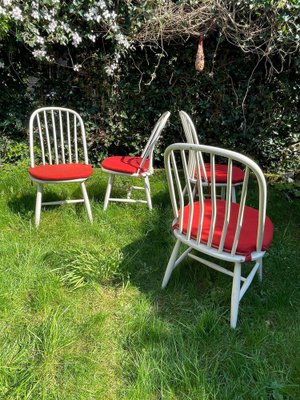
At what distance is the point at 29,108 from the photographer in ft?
12.6

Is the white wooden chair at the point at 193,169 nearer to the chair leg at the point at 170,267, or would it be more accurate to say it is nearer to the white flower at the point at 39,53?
the chair leg at the point at 170,267

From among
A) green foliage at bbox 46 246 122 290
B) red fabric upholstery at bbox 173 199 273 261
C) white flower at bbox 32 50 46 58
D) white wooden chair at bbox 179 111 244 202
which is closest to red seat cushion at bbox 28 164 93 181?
green foliage at bbox 46 246 122 290

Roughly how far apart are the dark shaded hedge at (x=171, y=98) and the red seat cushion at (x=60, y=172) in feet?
4.75

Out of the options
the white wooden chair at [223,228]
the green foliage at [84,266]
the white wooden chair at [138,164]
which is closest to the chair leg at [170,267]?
the white wooden chair at [223,228]

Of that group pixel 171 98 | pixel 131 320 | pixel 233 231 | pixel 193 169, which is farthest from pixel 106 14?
pixel 131 320

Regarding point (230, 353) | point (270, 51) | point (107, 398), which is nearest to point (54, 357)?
point (107, 398)

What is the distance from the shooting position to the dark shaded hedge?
12.1 feet

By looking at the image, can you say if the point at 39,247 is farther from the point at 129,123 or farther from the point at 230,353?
the point at 129,123

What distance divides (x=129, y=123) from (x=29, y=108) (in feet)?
3.80

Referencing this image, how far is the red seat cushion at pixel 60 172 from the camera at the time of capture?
7.83 feet

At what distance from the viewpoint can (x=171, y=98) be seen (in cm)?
388

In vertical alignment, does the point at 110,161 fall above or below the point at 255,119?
below

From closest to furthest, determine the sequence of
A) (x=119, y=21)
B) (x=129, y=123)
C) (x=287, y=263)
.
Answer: (x=287, y=263) → (x=119, y=21) → (x=129, y=123)

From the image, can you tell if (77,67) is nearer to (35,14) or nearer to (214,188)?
(35,14)
